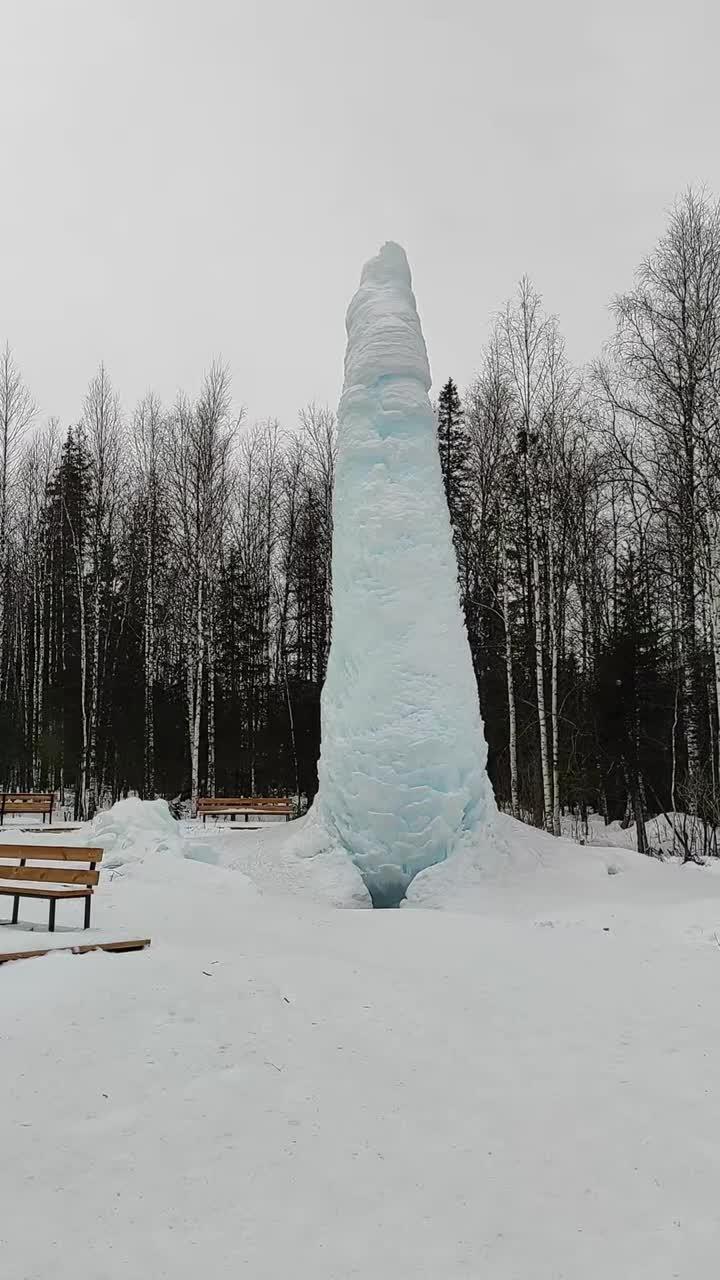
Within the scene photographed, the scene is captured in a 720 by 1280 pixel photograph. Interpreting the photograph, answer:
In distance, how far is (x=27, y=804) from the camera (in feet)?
57.9

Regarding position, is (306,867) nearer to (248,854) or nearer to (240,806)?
(248,854)

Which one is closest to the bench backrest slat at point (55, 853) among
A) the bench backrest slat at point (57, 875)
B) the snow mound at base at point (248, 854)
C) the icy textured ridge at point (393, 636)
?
the bench backrest slat at point (57, 875)

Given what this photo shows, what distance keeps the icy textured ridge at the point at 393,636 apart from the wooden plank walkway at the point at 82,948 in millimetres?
4384

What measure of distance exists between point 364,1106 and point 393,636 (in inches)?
289

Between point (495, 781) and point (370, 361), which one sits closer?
point (370, 361)

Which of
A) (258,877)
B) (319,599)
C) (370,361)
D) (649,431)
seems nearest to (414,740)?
(258,877)

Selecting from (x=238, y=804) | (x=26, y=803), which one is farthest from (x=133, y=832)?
(x=26, y=803)

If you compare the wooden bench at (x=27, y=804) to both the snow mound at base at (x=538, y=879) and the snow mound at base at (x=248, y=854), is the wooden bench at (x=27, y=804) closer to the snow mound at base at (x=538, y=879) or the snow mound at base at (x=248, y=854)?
the snow mound at base at (x=248, y=854)

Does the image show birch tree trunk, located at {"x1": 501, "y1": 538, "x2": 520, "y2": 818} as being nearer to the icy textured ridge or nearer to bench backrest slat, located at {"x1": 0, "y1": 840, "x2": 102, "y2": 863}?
the icy textured ridge

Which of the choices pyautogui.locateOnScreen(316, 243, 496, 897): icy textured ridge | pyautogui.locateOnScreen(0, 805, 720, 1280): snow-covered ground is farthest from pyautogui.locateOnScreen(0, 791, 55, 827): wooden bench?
pyautogui.locateOnScreen(0, 805, 720, 1280): snow-covered ground

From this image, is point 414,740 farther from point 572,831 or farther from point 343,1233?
point 572,831

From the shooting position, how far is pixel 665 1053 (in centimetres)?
448

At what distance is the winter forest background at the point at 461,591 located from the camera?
583 inches

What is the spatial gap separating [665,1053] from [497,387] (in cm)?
1717
